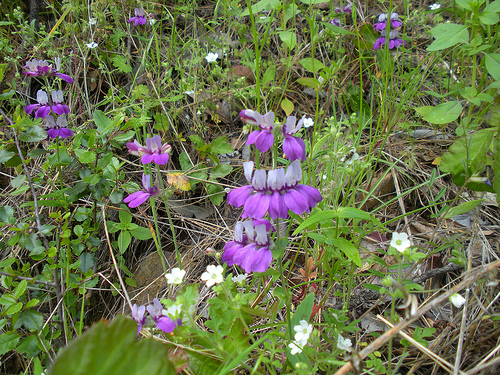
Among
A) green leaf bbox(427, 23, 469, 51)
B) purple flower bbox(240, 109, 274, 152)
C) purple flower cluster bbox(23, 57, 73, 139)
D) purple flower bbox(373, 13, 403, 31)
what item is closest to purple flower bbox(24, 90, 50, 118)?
purple flower cluster bbox(23, 57, 73, 139)

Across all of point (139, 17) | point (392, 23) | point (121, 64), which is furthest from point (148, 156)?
point (392, 23)

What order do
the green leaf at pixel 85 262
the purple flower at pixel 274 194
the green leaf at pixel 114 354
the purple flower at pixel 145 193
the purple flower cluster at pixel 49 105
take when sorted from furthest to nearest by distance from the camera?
1. the purple flower cluster at pixel 49 105
2. the green leaf at pixel 85 262
3. the purple flower at pixel 145 193
4. the purple flower at pixel 274 194
5. the green leaf at pixel 114 354

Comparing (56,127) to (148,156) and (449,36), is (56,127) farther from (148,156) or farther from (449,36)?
(449,36)

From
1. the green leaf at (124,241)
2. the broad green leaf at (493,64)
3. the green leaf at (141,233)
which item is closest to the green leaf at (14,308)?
the green leaf at (124,241)

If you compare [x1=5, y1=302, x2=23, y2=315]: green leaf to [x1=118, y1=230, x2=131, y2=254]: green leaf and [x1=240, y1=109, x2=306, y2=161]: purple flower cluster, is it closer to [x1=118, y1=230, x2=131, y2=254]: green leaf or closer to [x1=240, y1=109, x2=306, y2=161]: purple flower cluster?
[x1=118, y1=230, x2=131, y2=254]: green leaf

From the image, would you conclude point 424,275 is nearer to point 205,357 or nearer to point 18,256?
point 205,357

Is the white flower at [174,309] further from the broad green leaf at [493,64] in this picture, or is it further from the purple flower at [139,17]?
the purple flower at [139,17]
